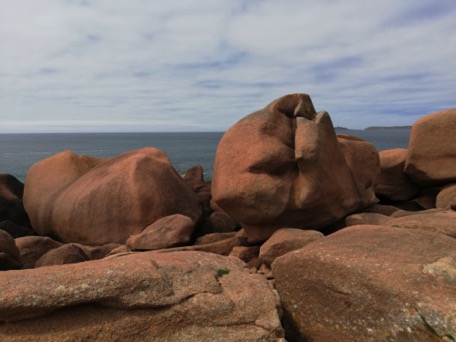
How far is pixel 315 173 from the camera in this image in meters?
9.03

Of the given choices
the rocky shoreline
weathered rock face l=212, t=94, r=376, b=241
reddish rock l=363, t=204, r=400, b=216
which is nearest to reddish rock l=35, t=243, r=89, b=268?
the rocky shoreline

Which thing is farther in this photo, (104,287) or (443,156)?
(443,156)

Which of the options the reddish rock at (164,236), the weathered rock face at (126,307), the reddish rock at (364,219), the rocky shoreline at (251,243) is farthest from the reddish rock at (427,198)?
the weathered rock face at (126,307)

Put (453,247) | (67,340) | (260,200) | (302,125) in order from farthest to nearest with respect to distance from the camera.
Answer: (302,125), (260,200), (453,247), (67,340)

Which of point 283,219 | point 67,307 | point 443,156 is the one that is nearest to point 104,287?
point 67,307

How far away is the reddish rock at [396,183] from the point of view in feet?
45.0

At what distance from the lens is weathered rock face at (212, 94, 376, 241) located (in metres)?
A: 8.84

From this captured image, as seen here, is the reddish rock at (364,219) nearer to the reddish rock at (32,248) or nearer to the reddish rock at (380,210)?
the reddish rock at (380,210)

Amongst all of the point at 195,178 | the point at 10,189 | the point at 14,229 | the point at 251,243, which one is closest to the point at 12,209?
the point at 10,189

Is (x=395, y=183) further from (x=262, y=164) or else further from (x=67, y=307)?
(x=67, y=307)

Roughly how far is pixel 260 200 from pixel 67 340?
5.06 meters

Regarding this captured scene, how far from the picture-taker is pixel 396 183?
1375cm

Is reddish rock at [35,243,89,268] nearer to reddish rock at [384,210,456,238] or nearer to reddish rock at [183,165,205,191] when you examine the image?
reddish rock at [384,210,456,238]

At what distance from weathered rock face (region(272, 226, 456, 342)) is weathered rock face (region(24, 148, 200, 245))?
664cm
